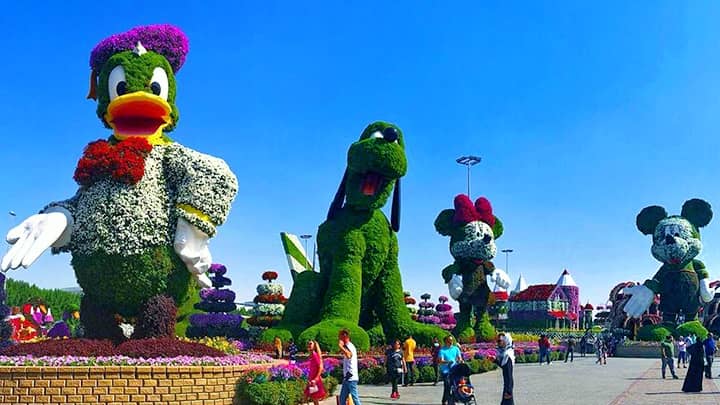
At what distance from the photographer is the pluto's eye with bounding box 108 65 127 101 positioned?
39.7 ft

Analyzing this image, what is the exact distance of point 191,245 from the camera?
1156 centimetres

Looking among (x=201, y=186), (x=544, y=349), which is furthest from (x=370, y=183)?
(x=544, y=349)

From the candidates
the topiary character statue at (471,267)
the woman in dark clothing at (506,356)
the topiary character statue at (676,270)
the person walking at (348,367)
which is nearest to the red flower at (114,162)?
the person walking at (348,367)

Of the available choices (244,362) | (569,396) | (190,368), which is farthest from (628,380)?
(190,368)

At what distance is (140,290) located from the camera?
1144 cm

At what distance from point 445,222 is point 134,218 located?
62.4ft

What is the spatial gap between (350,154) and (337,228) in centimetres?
204

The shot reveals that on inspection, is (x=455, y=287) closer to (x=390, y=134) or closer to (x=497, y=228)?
(x=497, y=228)

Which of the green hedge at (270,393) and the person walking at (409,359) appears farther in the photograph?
the person walking at (409,359)

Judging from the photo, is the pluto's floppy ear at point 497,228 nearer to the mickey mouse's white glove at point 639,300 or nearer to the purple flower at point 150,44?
the mickey mouse's white glove at point 639,300

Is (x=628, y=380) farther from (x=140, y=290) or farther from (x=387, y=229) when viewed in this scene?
(x=140, y=290)

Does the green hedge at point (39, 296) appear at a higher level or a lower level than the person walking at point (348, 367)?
higher

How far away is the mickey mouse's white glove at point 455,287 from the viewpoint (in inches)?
1088

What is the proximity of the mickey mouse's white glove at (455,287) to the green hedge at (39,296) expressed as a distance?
37953 millimetres
